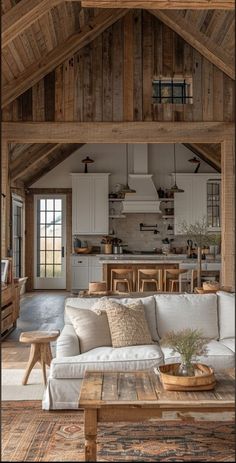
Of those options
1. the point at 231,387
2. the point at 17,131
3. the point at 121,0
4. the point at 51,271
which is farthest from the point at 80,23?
the point at 51,271

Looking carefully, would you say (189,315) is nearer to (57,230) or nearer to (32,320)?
(32,320)

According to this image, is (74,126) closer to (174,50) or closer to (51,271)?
(174,50)

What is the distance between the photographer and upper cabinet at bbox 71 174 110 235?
12.7m

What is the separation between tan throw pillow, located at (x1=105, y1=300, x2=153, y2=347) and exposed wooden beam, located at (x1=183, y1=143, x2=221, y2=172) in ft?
23.8

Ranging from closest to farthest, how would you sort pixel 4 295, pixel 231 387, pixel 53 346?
pixel 231 387, pixel 53 346, pixel 4 295

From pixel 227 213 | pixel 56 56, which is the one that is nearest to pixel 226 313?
pixel 227 213

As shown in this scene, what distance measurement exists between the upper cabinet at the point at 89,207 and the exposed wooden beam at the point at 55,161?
0.58 meters

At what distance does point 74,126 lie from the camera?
7812 millimetres

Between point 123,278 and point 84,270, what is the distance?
104 inches

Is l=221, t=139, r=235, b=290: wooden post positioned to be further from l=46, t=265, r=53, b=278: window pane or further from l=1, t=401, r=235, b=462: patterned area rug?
l=46, t=265, r=53, b=278: window pane

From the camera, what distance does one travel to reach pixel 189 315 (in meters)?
5.02

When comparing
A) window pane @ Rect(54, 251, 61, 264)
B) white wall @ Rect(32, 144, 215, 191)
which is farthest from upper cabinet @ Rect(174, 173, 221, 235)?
window pane @ Rect(54, 251, 61, 264)

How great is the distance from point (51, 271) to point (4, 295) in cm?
612

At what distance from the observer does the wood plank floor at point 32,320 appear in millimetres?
6184
